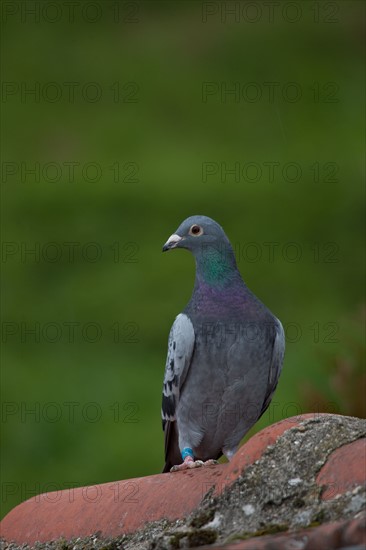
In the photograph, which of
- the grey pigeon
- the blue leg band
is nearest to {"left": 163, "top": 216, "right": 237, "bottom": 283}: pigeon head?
the grey pigeon

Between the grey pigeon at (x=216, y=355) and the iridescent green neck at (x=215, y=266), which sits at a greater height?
the iridescent green neck at (x=215, y=266)

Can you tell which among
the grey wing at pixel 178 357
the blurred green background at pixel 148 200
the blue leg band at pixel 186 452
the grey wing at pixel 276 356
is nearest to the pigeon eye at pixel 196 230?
the grey wing at pixel 178 357

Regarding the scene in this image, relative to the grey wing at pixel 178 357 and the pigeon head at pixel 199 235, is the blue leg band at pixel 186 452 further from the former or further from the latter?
the pigeon head at pixel 199 235

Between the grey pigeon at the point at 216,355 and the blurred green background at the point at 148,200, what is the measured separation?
195 centimetres

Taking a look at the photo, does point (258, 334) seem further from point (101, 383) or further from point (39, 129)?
point (39, 129)

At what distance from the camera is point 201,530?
4.02 metres

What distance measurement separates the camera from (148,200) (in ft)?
53.2

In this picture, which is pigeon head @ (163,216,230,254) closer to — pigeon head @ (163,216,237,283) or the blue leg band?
pigeon head @ (163,216,237,283)

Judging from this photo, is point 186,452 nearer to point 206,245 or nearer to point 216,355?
point 216,355

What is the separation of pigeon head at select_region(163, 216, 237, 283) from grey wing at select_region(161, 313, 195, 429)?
29cm

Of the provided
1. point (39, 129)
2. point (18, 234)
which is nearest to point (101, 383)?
point (18, 234)

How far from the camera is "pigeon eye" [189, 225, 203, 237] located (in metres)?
6.37

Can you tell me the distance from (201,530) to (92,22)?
1843cm

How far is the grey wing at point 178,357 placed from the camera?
615 cm
